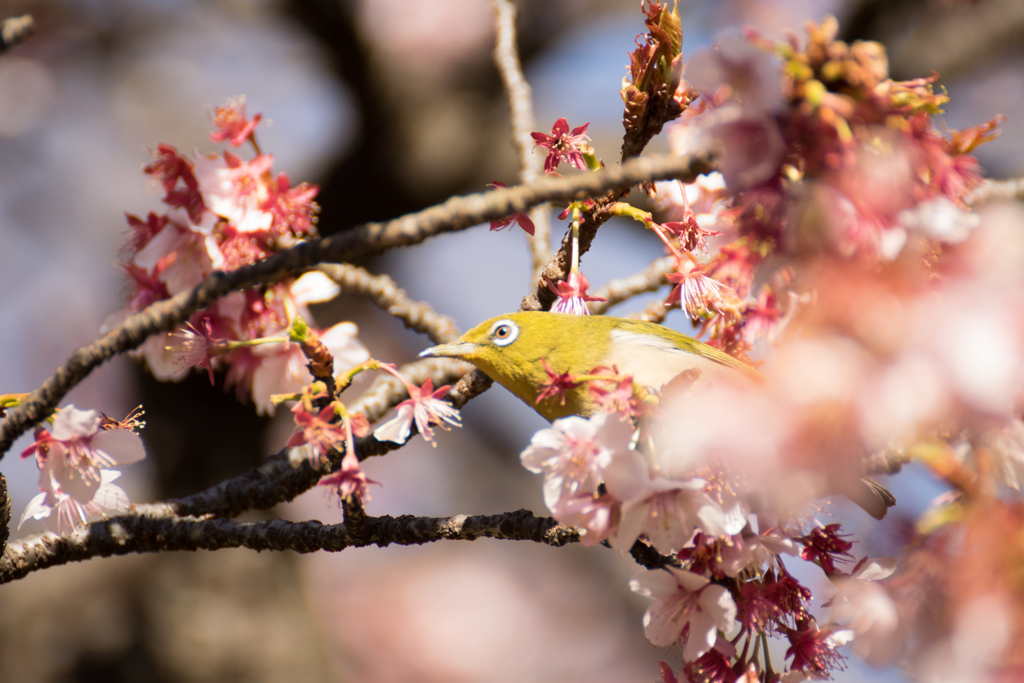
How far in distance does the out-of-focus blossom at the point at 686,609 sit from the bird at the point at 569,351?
283 mm

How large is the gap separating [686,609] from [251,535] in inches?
29.3

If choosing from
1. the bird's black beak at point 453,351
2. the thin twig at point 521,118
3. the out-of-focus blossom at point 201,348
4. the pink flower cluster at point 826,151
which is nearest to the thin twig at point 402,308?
the thin twig at point 521,118

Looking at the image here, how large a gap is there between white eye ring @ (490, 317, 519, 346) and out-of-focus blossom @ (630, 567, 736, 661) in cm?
49

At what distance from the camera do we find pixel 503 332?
125cm

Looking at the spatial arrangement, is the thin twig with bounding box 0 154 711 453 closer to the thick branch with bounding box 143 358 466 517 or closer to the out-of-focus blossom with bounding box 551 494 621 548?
the out-of-focus blossom with bounding box 551 494 621 548

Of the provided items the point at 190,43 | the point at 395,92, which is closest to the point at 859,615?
the point at 395,92

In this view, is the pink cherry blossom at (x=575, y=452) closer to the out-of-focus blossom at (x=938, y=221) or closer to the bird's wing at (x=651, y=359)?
the bird's wing at (x=651, y=359)

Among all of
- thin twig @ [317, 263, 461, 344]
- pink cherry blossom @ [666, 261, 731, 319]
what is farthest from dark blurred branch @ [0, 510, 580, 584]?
thin twig @ [317, 263, 461, 344]

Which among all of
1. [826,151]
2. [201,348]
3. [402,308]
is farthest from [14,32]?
[826,151]

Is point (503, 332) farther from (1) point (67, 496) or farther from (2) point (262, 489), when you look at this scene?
(1) point (67, 496)

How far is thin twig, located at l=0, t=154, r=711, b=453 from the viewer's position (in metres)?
0.67

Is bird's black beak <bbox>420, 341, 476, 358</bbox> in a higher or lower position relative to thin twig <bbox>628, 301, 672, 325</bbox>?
higher

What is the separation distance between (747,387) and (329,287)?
Answer: 962 millimetres

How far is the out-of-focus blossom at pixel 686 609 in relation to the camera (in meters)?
0.87
